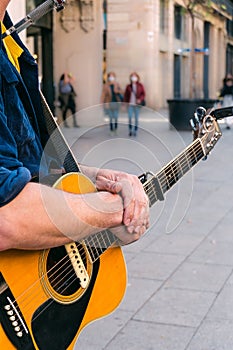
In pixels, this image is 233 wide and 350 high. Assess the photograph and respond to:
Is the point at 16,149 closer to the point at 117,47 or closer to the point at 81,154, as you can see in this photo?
the point at 81,154

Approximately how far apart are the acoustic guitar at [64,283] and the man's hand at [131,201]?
7 cm

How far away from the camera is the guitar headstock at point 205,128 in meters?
2.49

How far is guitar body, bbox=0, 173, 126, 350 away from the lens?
1774 millimetres

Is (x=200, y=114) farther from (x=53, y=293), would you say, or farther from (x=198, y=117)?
(x=53, y=293)

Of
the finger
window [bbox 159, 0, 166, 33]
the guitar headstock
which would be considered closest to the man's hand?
the finger

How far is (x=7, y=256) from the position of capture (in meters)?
1.77

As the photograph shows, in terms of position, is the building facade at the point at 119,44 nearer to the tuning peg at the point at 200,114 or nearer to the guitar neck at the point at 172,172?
the tuning peg at the point at 200,114

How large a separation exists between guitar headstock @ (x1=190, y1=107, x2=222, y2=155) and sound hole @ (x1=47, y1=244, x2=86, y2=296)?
29.3 inches

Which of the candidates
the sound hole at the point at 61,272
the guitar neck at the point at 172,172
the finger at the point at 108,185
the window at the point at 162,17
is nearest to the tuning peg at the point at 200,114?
the guitar neck at the point at 172,172

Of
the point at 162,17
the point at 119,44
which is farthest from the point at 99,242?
the point at 162,17

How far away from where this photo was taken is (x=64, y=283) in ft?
6.49

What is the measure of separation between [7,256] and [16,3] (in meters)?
7.77

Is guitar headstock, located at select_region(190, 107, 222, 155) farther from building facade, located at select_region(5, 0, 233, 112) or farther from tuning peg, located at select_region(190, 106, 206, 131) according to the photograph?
building facade, located at select_region(5, 0, 233, 112)

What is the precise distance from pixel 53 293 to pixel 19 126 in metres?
0.50
